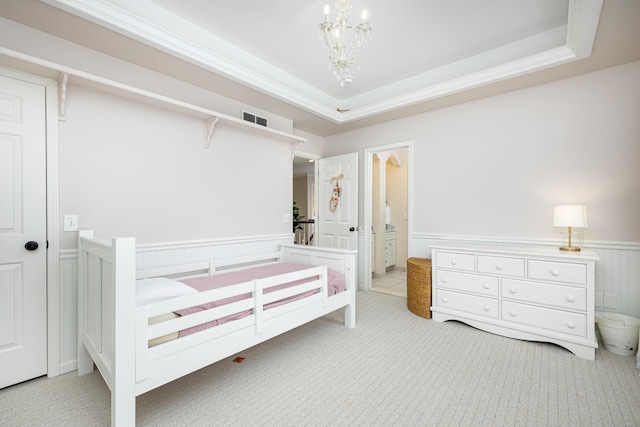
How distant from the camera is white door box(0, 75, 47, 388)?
182 cm

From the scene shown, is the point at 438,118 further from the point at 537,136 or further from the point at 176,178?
the point at 176,178

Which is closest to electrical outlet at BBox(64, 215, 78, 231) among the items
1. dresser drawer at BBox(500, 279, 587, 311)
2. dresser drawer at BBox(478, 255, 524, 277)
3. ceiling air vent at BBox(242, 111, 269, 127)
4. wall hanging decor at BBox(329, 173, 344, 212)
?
ceiling air vent at BBox(242, 111, 269, 127)

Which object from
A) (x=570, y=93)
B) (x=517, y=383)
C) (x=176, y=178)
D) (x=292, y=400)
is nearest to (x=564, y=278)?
(x=517, y=383)

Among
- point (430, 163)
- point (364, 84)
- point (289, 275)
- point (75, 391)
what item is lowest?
point (75, 391)

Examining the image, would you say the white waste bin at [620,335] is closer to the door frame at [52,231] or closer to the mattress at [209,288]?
the mattress at [209,288]

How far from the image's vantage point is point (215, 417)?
1.56 meters

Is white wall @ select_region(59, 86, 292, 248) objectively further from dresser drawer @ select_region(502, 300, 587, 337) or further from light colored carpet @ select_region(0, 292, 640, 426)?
dresser drawer @ select_region(502, 300, 587, 337)

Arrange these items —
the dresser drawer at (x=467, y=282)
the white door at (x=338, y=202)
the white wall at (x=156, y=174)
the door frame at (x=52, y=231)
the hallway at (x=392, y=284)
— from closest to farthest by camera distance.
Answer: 1. the door frame at (x=52, y=231)
2. the white wall at (x=156, y=174)
3. the dresser drawer at (x=467, y=282)
4. the hallway at (x=392, y=284)
5. the white door at (x=338, y=202)

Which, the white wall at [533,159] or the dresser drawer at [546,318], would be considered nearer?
the dresser drawer at [546,318]

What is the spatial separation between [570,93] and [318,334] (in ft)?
10.6

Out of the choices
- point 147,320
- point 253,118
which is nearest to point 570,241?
point 147,320

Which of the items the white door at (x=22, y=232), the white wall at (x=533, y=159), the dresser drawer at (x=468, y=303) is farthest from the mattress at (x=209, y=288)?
the white wall at (x=533, y=159)

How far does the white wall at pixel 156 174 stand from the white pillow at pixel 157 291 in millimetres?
718

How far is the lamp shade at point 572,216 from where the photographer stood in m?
2.39
